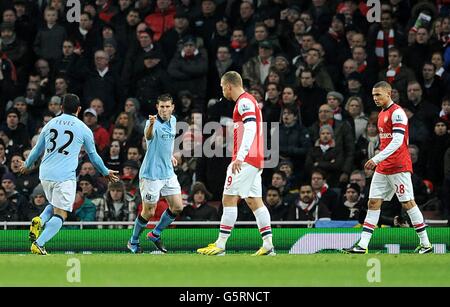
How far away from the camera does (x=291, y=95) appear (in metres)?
23.0

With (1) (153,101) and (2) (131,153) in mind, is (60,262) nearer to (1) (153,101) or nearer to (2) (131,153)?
(2) (131,153)

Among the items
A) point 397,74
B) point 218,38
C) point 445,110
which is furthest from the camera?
point 218,38

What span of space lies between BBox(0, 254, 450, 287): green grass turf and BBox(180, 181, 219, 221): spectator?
5821 mm

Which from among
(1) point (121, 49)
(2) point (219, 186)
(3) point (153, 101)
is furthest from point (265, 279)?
(1) point (121, 49)

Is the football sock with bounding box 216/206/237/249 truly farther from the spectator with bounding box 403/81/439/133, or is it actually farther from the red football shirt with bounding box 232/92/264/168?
the spectator with bounding box 403/81/439/133

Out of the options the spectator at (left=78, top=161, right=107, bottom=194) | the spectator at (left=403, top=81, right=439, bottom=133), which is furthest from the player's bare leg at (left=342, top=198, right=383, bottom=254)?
the spectator at (left=78, top=161, right=107, bottom=194)

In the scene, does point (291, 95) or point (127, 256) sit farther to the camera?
point (291, 95)

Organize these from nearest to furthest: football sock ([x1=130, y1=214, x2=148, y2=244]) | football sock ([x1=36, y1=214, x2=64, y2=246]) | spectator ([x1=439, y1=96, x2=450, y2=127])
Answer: football sock ([x1=36, y1=214, x2=64, y2=246])
football sock ([x1=130, y1=214, x2=148, y2=244])
spectator ([x1=439, y1=96, x2=450, y2=127])

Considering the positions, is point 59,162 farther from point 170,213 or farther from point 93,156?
point 170,213

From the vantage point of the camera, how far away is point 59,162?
17062mm

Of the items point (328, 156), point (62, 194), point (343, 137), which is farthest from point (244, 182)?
point (343, 137)

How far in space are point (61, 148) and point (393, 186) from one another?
4552 mm

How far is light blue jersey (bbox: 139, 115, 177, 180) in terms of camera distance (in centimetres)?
1783

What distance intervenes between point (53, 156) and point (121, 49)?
30.0 ft
